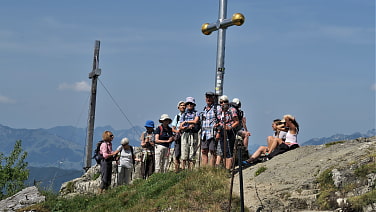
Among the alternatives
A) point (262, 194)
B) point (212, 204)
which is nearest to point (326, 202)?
point (262, 194)

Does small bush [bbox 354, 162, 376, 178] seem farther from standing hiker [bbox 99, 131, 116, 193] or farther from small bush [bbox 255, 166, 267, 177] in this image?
standing hiker [bbox 99, 131, 116, 193]

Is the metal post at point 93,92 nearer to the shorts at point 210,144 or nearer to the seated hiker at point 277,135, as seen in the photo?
the shorts at point 210,144

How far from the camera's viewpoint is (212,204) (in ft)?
34.3

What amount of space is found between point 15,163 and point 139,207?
39631 mm

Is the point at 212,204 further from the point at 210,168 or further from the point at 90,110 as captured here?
the point at 90,110

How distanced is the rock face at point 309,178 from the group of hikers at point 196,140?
71 cm

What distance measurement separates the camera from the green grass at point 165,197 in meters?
10.6

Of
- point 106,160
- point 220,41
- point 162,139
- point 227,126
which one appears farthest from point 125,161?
point 220,41

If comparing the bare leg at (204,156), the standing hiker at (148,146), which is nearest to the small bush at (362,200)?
the bare leg at (204,156)

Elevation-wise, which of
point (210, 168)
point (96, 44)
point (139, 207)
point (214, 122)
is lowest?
point (139, 207)

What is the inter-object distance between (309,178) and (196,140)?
3.97 m

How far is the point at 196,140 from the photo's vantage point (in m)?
14.1

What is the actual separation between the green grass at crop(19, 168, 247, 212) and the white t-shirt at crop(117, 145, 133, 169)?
34.9 inches

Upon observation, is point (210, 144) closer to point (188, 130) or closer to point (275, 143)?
point (188, 130)
